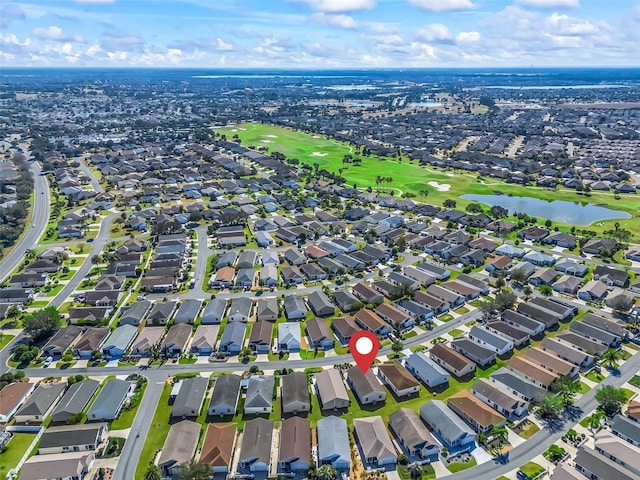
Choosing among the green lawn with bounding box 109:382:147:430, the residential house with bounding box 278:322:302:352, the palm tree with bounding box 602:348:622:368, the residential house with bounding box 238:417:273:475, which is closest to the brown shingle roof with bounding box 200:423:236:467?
the residential house with bounding box 238:417:273:475

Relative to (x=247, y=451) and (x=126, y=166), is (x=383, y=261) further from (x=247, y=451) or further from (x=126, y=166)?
(x=126, y=166)

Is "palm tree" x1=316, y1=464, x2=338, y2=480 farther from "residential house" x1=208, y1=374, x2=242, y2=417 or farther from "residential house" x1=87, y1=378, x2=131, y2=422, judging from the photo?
"residential house" x1=87, y1=378, x2=131, y2=422

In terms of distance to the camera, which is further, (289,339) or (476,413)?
(289,339)

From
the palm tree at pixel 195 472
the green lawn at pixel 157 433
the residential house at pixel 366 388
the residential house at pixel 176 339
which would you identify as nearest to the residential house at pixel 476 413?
the residential house at pixel 366 388

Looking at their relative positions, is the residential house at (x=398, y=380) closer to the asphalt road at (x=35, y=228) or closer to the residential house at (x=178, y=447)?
the residential house at (x=178, y=447)

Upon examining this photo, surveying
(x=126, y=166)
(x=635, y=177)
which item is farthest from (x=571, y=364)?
(x=126, y=166)

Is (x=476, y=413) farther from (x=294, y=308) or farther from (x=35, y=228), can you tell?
(x=35, y=228)

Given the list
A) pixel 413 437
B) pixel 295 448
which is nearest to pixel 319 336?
pixel 295 448
